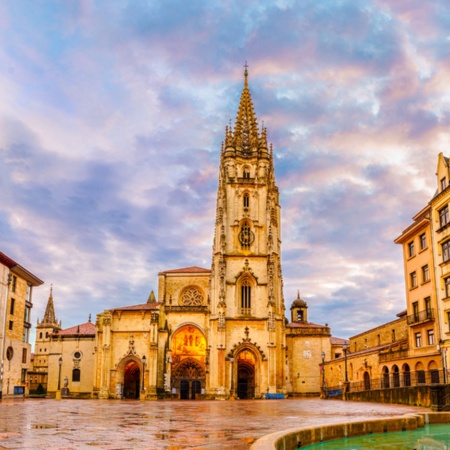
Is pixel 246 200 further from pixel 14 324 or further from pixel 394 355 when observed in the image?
pixel 14 324

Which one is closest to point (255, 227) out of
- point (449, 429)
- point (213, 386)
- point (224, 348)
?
point (224, 348)

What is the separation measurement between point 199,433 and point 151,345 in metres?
44.0

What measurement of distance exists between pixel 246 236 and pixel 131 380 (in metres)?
20.8


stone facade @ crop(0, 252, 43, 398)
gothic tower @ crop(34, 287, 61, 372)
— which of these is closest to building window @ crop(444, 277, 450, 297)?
stone facade @ crop(0, 252, 43, 398)

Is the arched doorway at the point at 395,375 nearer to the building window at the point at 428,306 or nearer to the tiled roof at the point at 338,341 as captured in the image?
the building window at the point at 428,306

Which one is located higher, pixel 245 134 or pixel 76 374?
pixel 245 134

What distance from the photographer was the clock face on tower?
→ 60.1m

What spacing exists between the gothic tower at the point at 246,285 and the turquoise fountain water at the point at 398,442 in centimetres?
4193

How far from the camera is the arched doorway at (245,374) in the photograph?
5806cm

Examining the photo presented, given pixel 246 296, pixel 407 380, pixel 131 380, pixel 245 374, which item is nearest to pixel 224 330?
pixel 246 296

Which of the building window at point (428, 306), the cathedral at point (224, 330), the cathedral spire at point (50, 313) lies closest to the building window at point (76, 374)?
the cathedral at point (224, 330)

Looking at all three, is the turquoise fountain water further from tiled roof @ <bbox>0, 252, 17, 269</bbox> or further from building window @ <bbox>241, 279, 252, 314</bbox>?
building window @ <bbox>241, 279, 252, 314</bbox>

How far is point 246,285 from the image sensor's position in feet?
193

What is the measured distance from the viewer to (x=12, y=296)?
47.6m
